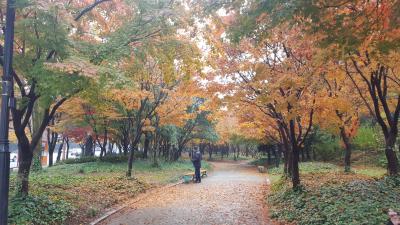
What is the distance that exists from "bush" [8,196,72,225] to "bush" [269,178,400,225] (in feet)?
18.2

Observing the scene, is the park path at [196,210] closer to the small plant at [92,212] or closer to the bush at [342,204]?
the small plant at [92,212]

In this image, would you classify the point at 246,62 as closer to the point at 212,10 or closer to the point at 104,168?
the point at 212,10

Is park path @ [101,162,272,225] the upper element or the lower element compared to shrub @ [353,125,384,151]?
lower

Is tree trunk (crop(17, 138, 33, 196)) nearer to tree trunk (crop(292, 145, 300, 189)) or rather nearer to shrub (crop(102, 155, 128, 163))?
tree trunk (crop(292, 145, 300, 189))

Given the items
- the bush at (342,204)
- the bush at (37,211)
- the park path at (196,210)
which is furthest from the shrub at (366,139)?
the bush at (37,211)

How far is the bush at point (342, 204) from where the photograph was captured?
23.4ft

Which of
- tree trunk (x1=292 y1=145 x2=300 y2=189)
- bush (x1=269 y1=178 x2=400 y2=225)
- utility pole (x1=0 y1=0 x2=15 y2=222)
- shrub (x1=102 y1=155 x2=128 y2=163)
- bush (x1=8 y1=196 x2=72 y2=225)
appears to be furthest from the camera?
shrub (x1=102 y1=155 x2=128 y2=163)

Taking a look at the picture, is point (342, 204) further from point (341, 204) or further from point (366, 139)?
point (366, 139)

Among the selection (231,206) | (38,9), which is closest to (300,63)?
(231,206)

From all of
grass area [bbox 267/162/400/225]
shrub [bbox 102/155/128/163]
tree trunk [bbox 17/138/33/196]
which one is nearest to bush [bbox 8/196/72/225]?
tree trunk [bbox 17/138/33/196]

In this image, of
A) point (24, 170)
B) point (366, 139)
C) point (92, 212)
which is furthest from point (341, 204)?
point (366, 139)

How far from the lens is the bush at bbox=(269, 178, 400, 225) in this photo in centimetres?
712

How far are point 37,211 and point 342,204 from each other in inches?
281

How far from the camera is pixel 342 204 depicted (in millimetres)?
8234
